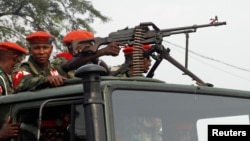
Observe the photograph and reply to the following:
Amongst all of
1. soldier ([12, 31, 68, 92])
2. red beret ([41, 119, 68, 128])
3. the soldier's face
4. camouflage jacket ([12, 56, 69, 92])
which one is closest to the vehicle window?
red beret ([41, 119, 68, 128])

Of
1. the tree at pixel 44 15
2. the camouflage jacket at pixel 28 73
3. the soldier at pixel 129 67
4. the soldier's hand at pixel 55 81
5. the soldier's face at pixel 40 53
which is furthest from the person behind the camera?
the tree at pixel 44 15

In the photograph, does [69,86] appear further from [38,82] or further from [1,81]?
[1,81]

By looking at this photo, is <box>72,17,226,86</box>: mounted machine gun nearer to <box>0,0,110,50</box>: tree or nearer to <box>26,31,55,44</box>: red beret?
<box>26,31,55,44</box>: red beret

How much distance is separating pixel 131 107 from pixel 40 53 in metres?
1.50

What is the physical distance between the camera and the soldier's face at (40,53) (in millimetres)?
4898

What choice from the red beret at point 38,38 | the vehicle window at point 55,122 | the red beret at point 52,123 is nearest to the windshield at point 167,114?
the vehicle window at point 55,122

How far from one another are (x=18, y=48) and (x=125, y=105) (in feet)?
6.41

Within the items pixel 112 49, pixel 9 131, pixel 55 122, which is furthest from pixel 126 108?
pixel 112 49

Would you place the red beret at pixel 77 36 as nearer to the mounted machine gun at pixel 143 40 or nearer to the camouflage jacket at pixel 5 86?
the mounted machine gun at pixel 143 40

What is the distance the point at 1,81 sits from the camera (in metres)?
4.80

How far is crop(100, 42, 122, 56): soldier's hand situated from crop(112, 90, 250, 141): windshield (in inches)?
37.6

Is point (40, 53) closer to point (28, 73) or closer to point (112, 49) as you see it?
point (28, 73)

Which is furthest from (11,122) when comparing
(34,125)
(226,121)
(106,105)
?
(226,121)

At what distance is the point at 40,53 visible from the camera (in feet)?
16.1
